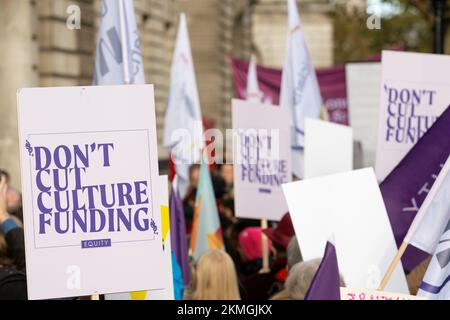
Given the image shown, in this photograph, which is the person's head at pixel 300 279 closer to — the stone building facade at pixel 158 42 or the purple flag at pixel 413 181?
the purple flag at pixel 413 181

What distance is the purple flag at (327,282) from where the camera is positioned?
3.89 metres

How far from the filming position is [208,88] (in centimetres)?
3200

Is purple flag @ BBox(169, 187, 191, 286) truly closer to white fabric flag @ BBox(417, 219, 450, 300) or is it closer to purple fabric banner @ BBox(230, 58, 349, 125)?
white fabric flag @ BBox(417, 219, 450, 300)

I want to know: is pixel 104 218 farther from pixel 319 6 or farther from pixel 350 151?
pixel 319 6

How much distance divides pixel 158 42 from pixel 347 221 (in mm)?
17492

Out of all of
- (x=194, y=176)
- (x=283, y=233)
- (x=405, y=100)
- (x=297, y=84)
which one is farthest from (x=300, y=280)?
(x=194, y=176)

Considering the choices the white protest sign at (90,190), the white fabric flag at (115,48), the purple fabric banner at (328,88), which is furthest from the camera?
the purple fabric banner at (328,88)

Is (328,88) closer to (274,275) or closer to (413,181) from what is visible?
(274,275)

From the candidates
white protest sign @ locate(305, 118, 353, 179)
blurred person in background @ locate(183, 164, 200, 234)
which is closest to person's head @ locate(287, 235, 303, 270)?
white protest sign @ locate(305, 118, 353, 179)

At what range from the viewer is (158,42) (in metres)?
22.6

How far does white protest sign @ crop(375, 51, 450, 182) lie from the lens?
23.5 feet

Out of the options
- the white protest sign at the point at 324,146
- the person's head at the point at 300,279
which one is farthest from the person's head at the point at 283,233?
Result: the person's head at the point at 300,279

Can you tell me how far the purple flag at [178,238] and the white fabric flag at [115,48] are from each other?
0.92 meters
